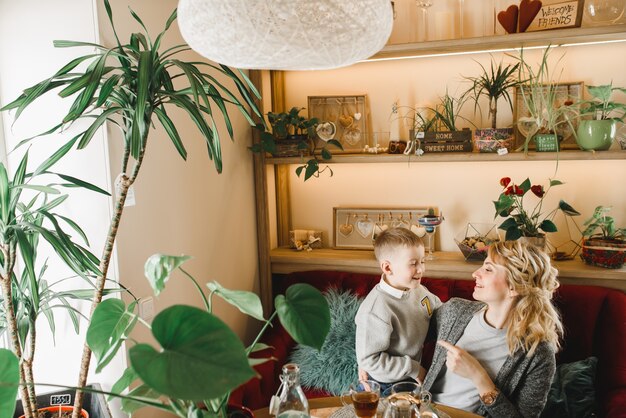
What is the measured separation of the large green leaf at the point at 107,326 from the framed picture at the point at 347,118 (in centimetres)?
202

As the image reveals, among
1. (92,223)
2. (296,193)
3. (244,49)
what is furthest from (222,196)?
(244,49)

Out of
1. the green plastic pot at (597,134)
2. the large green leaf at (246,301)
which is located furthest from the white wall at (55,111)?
the green plastic pot at (597,134)

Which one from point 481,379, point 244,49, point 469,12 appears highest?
point 469,12

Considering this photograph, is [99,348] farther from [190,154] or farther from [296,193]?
[296,193]

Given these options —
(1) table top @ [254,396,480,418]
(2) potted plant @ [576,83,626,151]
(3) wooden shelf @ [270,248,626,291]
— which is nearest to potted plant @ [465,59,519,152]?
(2) potted plant @ [576,83,626,151]

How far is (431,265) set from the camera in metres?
2.79

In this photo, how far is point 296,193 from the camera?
10.8ft

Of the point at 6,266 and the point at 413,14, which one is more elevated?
the point at 413,14

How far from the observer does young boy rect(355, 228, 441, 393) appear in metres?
2.07

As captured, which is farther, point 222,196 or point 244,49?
point 222,196

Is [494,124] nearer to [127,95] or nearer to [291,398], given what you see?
[127,95]

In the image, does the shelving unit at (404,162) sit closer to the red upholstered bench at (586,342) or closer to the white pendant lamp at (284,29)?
the red upholstered bench at (586,342)

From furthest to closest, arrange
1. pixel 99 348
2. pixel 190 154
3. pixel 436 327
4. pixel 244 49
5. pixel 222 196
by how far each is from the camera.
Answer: pixel 222 196
pixel 190 154
pixel 436 327
pixel 244 49
pixel 99 348

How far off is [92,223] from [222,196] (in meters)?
0.84
